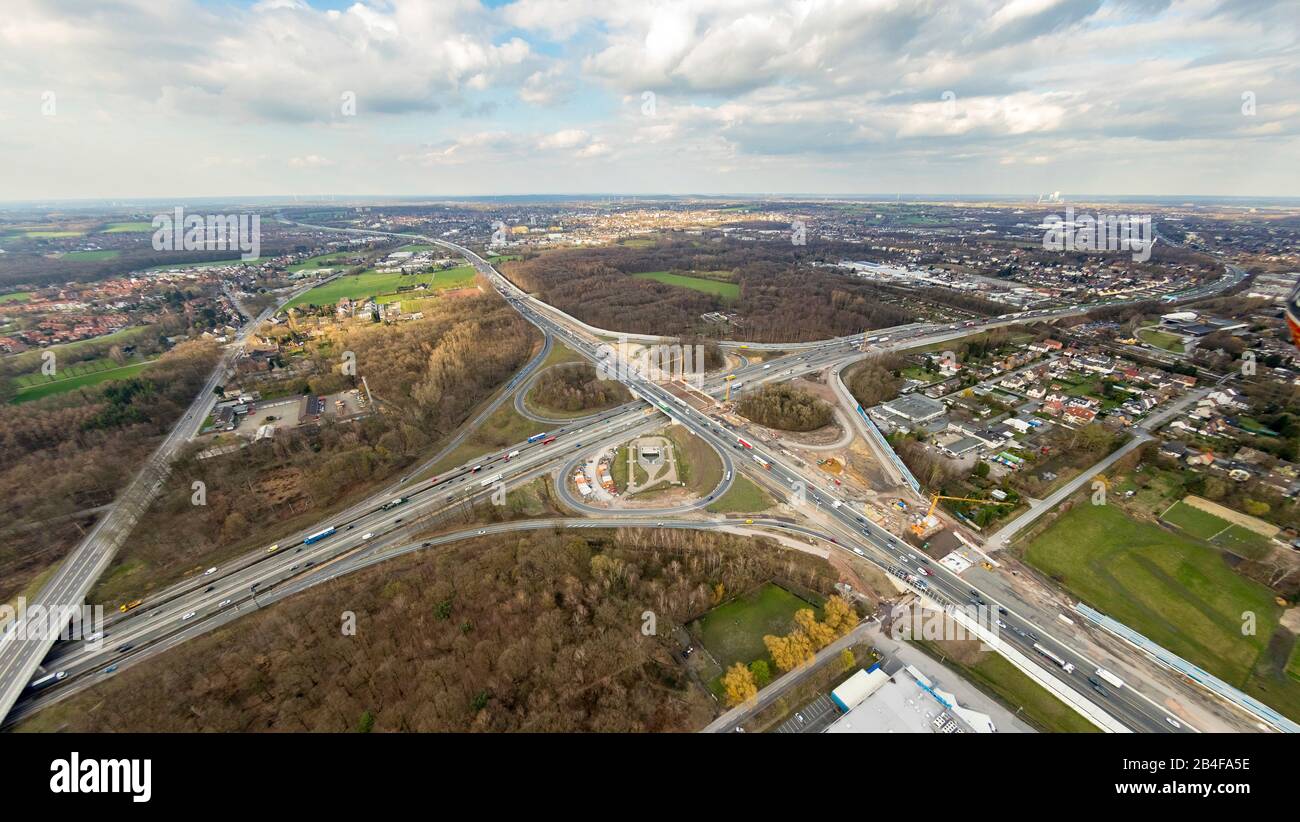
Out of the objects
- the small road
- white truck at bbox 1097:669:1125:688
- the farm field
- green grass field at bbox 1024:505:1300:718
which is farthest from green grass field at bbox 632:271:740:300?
the farm field

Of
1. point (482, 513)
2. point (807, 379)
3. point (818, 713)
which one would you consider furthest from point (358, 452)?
point (807, 379)

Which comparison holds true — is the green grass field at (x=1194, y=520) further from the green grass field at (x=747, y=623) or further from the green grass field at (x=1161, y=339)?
the green grass field at (x=1161, y=339)

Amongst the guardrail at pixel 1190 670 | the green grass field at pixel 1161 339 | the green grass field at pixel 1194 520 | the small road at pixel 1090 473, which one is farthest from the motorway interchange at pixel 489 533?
the green grass field at pixel 1161 339

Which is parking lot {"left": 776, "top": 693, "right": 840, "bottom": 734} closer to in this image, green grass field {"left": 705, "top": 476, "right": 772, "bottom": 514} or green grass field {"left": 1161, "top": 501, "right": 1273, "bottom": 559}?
green grass field {"left": 705, "top": 476, "right": 772, "bottom": 514}

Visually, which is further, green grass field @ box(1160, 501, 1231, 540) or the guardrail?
green grass field @ box(1160, 501, 1231, 540)

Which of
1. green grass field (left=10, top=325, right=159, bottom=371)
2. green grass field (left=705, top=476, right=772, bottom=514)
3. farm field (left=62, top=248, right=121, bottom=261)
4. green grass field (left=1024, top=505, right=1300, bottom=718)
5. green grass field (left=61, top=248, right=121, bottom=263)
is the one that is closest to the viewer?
green grass field (left=1024, top=505, right=1300, bottom=718)

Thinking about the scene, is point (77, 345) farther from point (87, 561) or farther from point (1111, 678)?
point (1111, 678)

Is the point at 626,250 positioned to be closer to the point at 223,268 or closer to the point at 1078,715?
the point at 223,268
